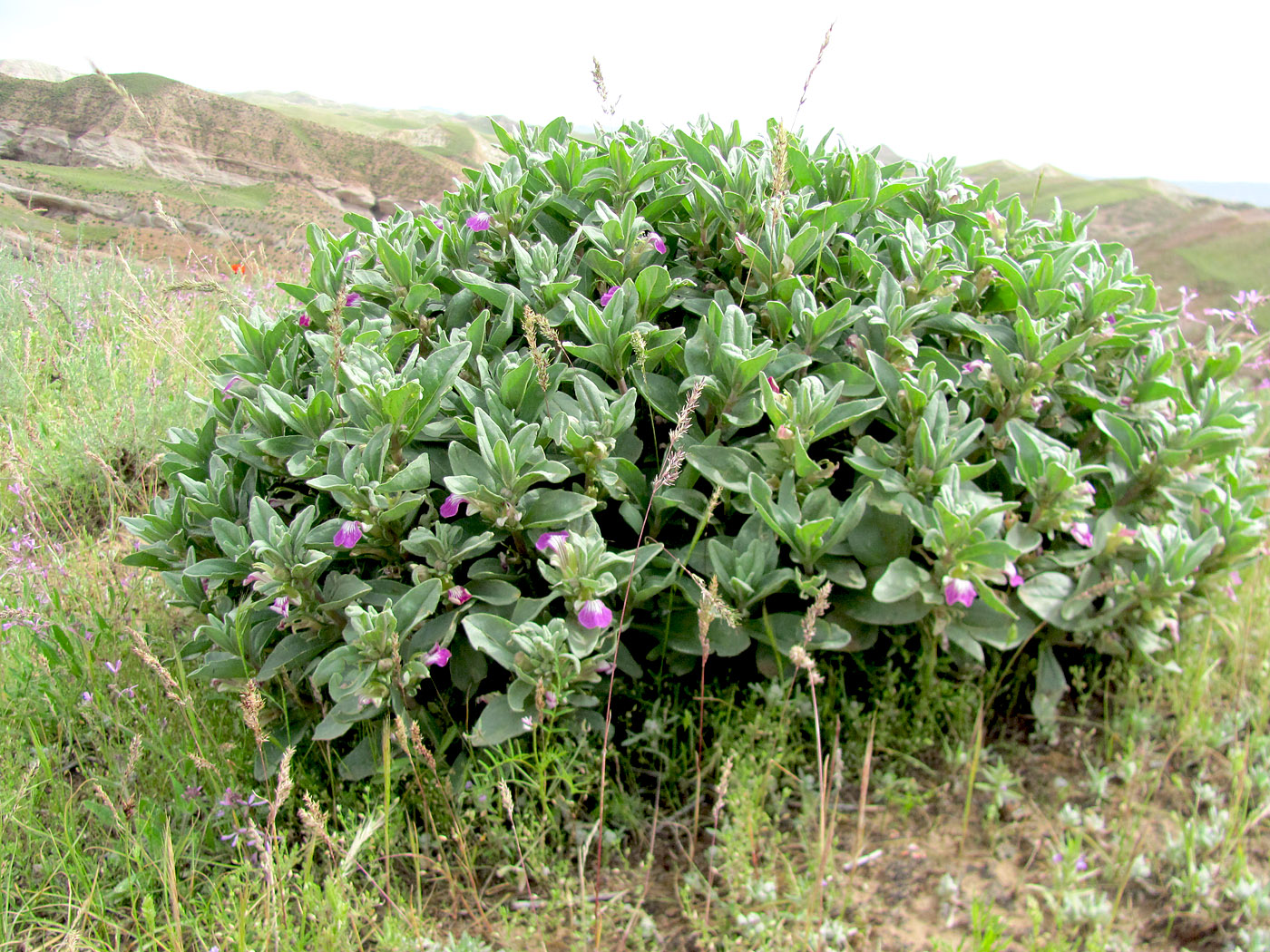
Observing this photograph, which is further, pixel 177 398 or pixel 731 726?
pixel 177 398

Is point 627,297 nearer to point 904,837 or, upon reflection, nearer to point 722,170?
point 722,170

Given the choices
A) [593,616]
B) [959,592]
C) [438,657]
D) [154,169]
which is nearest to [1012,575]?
[959,592]

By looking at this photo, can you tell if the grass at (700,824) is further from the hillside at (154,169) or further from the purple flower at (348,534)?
the hillside at (154,169)

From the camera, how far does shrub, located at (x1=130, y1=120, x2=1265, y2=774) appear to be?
6.07ft

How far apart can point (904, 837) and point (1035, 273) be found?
1604mm

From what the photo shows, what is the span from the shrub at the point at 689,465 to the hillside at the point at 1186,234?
984cm

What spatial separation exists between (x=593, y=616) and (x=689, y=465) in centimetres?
53

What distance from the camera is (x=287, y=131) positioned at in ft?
38.2

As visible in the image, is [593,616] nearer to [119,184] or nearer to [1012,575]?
[1012,575]

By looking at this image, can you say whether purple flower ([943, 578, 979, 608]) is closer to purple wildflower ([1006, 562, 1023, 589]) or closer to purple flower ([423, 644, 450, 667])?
purple wildflower ([1006, 562, 1023, 589])

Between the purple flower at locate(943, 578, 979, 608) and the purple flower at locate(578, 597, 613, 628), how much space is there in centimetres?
76

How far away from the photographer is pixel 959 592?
172cm

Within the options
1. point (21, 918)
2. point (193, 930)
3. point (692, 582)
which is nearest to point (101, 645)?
point (21, 918)

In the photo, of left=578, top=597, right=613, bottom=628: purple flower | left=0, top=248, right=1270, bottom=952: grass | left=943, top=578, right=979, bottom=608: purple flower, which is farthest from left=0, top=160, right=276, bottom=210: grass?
left=943, top=578, right=979, bottom=608: purple flower
